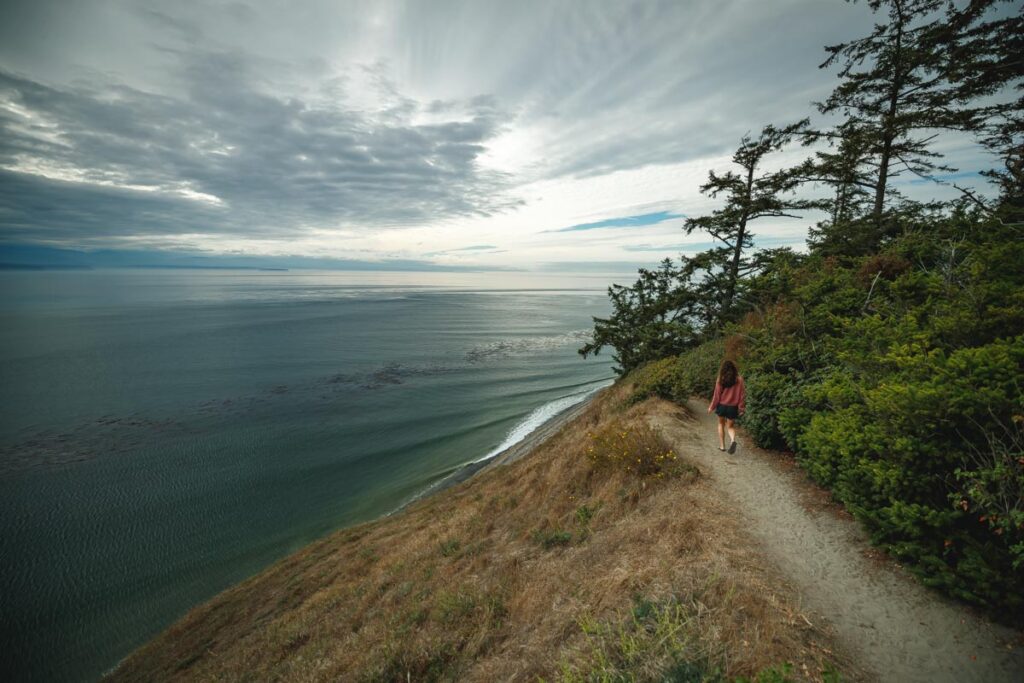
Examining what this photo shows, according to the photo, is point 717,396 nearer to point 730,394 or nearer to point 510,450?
point 730,394

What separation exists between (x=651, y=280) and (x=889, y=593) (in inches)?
894

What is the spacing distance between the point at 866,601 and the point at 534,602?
4530 mm

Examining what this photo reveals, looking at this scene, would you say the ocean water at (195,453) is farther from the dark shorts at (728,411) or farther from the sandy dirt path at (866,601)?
the sandy dirt path at (866,601)

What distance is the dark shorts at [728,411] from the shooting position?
957cm

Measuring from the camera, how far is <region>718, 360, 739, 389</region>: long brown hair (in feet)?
30.7

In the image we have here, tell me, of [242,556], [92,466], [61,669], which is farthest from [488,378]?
[61,669]

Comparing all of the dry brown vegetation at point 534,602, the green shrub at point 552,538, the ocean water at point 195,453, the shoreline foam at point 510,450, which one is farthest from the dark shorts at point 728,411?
the ocean water at point 195,453

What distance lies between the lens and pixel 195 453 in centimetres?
2480

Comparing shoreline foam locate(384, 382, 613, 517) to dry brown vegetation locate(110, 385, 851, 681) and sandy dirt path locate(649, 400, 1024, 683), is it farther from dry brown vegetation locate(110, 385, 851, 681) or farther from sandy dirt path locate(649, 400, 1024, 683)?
sandy dirt path locate(649, 400, 1024, 683)

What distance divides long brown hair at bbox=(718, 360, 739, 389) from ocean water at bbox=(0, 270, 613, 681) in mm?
17213

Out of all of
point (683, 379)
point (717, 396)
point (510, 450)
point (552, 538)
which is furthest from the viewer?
point (510, 450)

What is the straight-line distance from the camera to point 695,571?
5562 mm

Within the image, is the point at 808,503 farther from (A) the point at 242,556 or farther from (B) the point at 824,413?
(A) the point at 242,556

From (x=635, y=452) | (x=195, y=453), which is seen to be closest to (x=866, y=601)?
(x=635, y=452)
